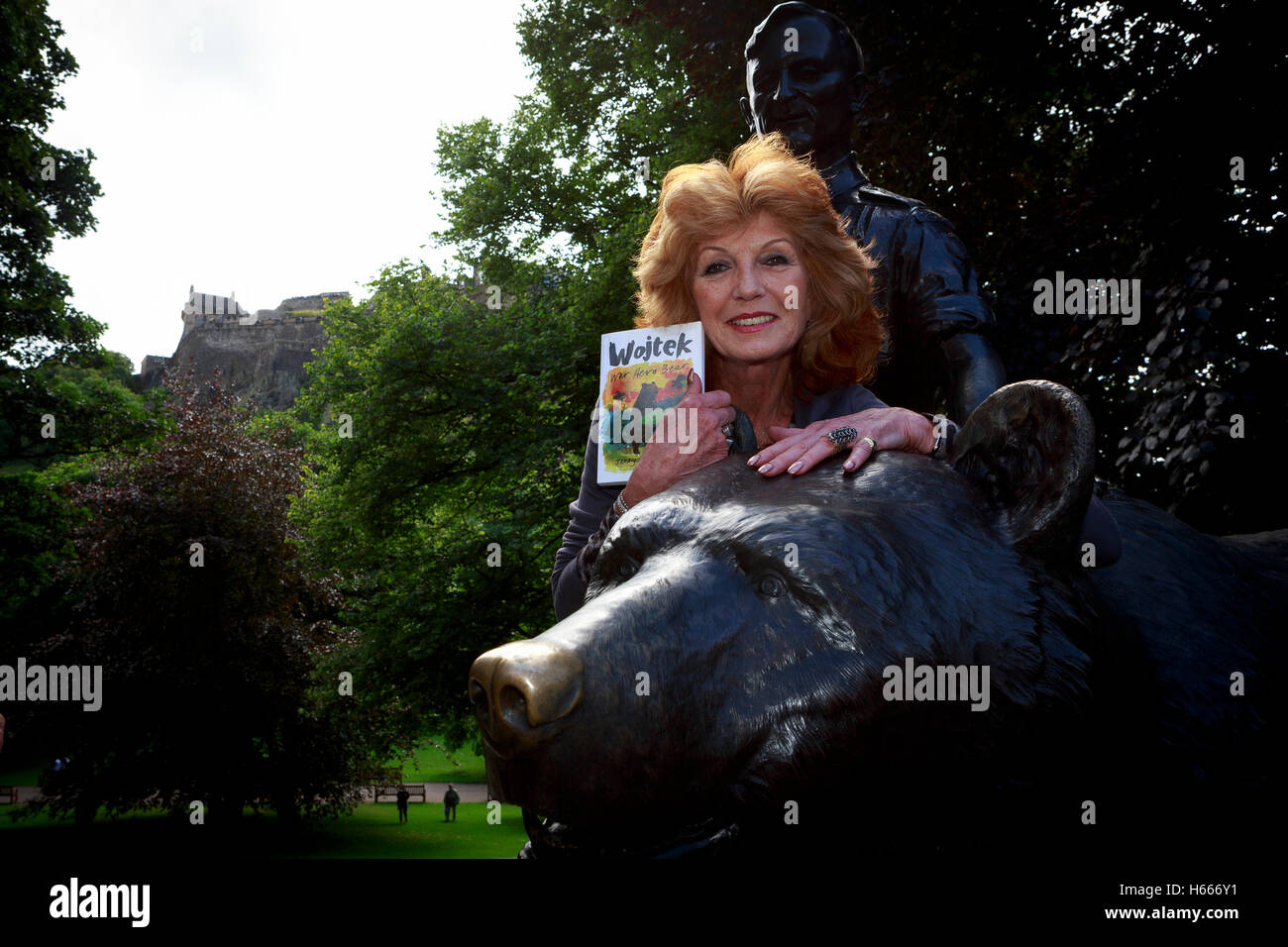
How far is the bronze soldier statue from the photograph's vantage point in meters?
2.91

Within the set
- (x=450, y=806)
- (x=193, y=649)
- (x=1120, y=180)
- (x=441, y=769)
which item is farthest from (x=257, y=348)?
(x=1120, y=180)

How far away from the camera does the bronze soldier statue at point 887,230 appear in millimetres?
2906

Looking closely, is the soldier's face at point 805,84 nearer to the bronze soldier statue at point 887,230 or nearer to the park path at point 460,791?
the bronze soldier statue at point 887,230

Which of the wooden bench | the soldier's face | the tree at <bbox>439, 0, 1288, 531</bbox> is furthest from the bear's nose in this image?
the wooden bench

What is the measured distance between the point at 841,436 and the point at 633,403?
544 millimetres

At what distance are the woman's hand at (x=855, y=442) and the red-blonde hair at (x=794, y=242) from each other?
0.43 m

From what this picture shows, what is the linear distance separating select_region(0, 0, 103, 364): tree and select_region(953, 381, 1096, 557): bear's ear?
20.4m

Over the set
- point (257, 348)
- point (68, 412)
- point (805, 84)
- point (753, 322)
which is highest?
point (257, 348)

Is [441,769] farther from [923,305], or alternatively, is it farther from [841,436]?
[841,436]

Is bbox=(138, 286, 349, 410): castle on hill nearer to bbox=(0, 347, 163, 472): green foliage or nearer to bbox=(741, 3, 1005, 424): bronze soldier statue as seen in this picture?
bbox=(0, 347, 163, 472): green foliage

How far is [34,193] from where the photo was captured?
71.1 feet

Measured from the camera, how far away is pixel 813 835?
1.40 metres

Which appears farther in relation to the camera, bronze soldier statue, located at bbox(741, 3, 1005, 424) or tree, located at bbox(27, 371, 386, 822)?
→ tree, located at bbox(27, 371, 386, 822)

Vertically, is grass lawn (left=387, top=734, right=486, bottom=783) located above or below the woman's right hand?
below
